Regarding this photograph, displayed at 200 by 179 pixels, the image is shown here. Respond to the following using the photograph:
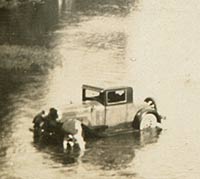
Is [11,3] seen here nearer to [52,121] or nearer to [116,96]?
[116,96]

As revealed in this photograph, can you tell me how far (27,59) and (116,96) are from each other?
5.73 m

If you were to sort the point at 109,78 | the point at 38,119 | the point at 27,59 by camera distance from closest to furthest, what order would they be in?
the point at 38,119, the point at 109,78, the point at 27,59

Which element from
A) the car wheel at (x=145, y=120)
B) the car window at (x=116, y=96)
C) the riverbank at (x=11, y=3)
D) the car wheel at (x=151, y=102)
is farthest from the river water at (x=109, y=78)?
the car window at (x=116, y=96)

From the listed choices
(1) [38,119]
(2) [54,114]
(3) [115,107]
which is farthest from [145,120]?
(1) [38,119]

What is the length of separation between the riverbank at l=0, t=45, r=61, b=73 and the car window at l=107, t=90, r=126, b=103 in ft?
14.5

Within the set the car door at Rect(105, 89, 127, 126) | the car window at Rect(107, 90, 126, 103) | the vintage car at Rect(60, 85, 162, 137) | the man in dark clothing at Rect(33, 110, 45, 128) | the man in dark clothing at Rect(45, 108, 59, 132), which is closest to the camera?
the man in dark clothing at Rect(45, 108, 59, 132)

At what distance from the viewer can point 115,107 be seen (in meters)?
12.2

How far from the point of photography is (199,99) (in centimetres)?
1364

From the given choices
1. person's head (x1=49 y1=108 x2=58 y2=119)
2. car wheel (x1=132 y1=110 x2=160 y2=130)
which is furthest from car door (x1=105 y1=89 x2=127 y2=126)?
person's head (x1=49 y1=108 x2=58 y2=119)

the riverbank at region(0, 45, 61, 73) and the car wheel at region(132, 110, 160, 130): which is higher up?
the riverbank at region(0, 45, 61, 73)

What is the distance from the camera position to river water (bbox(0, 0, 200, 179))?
34.0ft

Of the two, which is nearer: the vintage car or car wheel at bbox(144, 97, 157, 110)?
the vintage car

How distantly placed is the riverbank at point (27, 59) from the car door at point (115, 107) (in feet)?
14.6

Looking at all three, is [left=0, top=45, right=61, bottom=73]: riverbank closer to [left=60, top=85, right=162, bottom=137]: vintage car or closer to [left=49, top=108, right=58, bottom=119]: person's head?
[left=60, top=85, right=162, bottom=137]: vintage car
